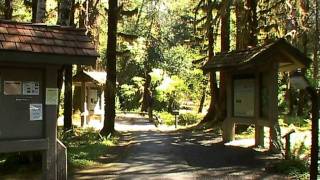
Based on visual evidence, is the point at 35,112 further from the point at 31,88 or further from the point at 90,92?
the point at 90,92

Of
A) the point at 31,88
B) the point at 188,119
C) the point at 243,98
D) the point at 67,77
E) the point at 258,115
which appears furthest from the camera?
the point at 188,119

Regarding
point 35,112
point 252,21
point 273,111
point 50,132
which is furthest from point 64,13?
point 252,21

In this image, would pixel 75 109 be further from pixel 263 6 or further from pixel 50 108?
pixel 50 108

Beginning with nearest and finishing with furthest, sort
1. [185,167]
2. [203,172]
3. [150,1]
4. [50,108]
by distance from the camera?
[50,108] → [203,172] → [185,167] → [150,1]

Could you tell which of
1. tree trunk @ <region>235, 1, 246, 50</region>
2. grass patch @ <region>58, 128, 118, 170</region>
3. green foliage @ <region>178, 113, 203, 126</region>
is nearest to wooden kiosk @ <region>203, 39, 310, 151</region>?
tree trunk @ <region>235, 1, 246, 50</region>

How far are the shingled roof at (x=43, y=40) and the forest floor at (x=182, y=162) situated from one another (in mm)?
3022

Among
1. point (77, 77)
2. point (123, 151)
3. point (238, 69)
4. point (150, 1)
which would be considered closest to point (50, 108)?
point (123, 151)

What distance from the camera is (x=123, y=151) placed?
14.5 m

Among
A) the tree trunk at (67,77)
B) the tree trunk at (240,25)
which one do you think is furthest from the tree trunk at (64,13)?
the tree trunk at (240,25)

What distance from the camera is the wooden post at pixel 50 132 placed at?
8445 mm

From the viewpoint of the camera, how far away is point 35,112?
8.38m

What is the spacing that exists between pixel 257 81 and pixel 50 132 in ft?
25.6

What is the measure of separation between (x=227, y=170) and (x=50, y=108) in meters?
4.30

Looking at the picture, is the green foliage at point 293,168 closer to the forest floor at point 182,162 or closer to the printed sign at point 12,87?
the forest floor at point 182,162
